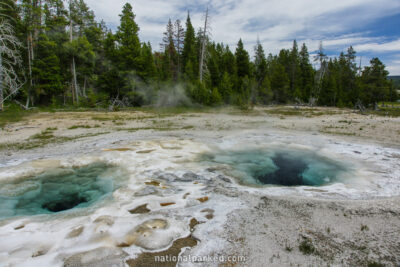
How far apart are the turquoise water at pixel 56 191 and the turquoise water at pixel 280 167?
3591mm

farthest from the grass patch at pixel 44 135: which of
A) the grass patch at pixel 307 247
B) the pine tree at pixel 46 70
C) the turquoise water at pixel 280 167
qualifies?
the pine tree at pixel 46 70

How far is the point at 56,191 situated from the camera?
18.5ft

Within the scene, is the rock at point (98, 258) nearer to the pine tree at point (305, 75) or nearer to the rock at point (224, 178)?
the rock at point (224, 178)

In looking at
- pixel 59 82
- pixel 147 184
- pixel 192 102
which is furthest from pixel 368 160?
pixel 59 82

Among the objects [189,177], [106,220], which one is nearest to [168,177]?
[189,177]

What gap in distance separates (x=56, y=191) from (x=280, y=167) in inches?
265

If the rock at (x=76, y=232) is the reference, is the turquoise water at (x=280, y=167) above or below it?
above

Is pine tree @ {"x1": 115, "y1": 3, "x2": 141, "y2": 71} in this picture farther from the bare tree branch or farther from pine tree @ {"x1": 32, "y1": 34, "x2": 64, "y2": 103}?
the bare tree branch

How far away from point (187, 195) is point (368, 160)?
20.8 feet

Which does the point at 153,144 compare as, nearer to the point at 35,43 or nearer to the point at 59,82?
the point at 59,82

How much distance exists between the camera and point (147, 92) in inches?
1176

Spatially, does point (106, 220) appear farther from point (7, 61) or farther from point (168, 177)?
point (7, 61)

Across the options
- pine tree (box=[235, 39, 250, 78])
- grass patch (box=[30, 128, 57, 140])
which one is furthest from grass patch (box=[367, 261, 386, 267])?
pine tree (box=[235, 39, 250, 78])

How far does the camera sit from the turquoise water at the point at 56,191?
4.84 metres
